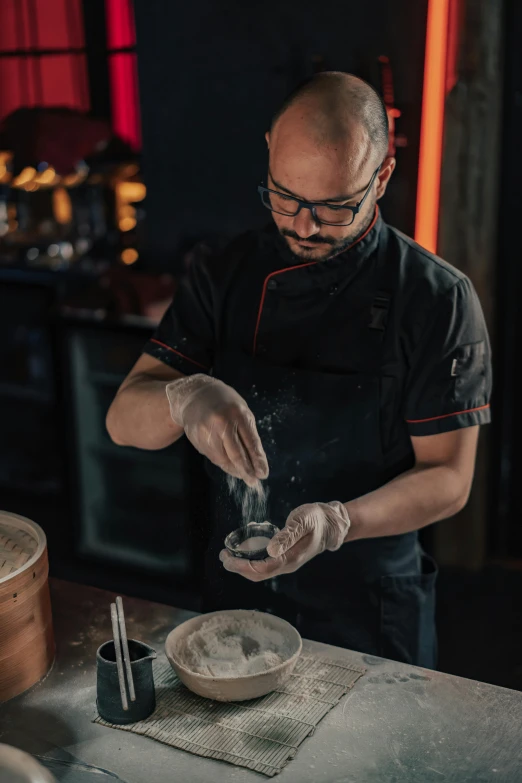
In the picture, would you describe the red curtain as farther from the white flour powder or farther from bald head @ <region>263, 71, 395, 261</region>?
the white flour powder

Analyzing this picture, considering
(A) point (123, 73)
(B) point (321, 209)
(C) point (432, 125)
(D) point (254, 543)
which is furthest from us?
(A) point (123, 73)

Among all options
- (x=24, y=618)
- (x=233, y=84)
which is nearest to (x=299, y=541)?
(x=24, y=618)

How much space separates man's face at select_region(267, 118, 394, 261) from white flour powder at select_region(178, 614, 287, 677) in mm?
836

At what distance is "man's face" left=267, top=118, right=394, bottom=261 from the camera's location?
197cm

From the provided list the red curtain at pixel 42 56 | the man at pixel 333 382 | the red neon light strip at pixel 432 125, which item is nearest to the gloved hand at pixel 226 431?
the man at pixel 333 382

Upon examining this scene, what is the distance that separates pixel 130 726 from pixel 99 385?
2.53m

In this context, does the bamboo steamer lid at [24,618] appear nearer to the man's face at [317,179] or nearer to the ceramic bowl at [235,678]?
the ceramic bowl at [235,678]

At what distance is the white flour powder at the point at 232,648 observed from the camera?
1.81 m

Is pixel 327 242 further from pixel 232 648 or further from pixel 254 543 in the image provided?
pixel 232 648

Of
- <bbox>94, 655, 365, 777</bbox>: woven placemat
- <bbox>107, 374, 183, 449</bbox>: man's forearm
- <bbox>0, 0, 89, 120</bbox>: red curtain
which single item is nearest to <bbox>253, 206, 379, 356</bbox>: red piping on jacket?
<bbox>107, 374, 183, 449</bbox>: man's forearm

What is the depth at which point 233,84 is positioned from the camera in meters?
4.04

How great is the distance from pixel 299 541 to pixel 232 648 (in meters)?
0.25

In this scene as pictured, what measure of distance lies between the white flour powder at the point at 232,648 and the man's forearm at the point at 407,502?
29 cm

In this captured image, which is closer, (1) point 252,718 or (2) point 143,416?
(1) point 252,718
